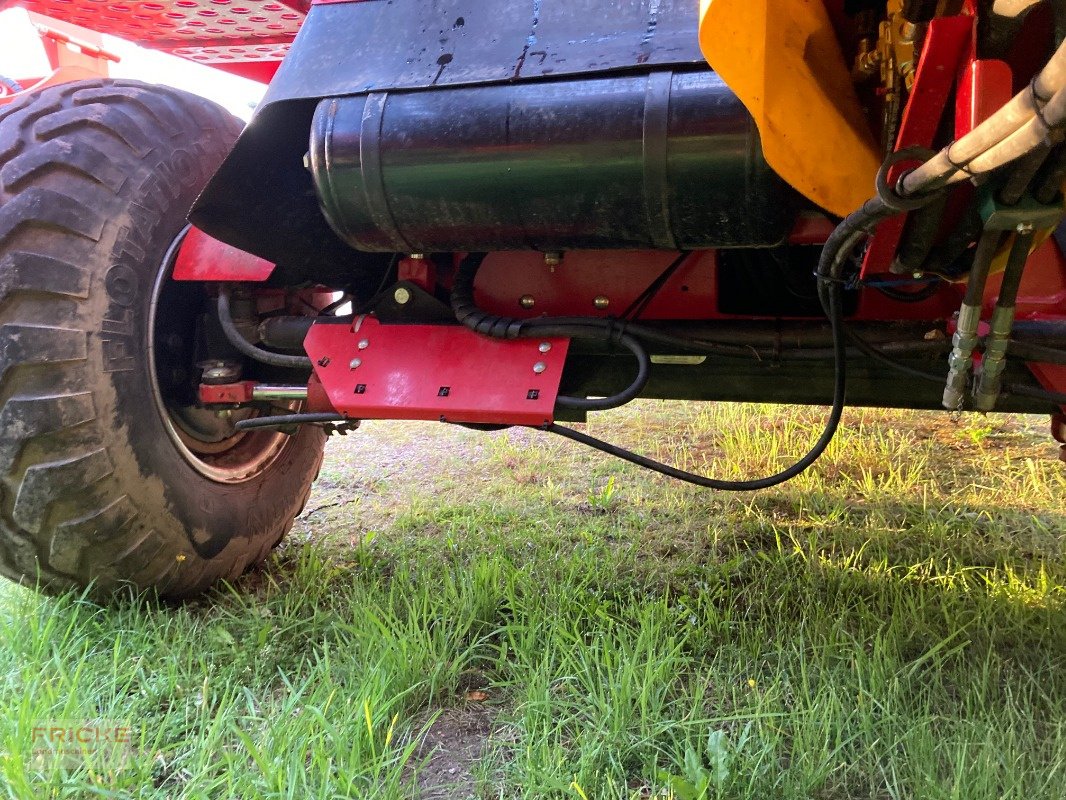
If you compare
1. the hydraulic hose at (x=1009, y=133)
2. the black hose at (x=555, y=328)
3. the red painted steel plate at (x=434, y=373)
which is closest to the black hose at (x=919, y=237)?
the hydraulic hose at (x=1009, y=133)

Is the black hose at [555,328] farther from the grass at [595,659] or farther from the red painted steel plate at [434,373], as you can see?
the grass at [595,659]

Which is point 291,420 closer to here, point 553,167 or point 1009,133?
point 553,167

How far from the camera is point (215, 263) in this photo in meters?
1.55

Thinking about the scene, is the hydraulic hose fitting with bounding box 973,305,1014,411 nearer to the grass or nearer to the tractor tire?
the grass

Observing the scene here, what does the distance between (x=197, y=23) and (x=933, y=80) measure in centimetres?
231

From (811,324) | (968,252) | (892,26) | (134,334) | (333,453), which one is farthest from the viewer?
(333,453)

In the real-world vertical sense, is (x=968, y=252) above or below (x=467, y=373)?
above

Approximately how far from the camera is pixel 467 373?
1.44 m

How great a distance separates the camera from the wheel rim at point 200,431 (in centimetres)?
158

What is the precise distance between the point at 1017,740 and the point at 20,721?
5.39 feet

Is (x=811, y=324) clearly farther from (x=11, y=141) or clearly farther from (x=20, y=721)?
(x=11, y=141)

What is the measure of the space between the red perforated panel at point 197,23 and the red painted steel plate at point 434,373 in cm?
116

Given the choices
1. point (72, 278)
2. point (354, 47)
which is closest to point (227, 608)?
point (72, 278)

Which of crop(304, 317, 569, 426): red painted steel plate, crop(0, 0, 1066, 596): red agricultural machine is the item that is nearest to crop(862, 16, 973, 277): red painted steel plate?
crop(0, 0, 1066, 596): red agricultural machine
